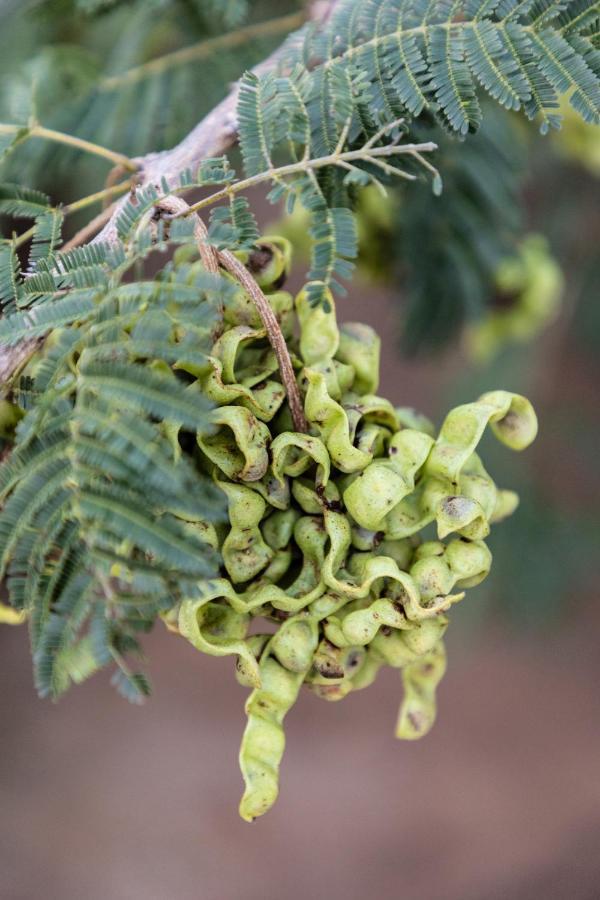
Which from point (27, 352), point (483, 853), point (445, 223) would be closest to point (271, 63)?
point (27, 352)

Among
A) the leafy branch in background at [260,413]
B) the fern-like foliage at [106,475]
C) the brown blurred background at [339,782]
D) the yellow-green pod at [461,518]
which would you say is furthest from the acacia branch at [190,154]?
the brown blurred background at [339,782]

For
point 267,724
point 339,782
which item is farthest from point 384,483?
point 339,782

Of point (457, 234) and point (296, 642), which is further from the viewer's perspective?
point (457, 234)

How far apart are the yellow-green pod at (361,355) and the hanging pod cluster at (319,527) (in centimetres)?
2

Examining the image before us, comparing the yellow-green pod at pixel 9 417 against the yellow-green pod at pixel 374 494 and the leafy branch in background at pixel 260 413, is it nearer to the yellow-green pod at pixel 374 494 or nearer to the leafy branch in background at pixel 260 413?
the leafy branch in background at pixel 260 413

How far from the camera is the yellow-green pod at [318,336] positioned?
803 mm

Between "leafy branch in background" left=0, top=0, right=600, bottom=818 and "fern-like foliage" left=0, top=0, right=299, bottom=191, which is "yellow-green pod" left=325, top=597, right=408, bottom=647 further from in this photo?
"fern-like foliage" left=0, top=0, right=299, bottom=191

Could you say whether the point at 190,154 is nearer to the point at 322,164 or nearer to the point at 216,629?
the point at 322,164

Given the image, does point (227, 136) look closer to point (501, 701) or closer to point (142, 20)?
point (142, 20)

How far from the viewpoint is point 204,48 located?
1.35 metres

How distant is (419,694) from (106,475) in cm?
42

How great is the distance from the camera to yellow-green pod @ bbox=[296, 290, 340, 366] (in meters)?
0.80

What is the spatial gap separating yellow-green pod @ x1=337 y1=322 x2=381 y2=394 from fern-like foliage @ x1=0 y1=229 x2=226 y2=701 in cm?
19

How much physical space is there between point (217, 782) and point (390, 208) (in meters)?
2.60
